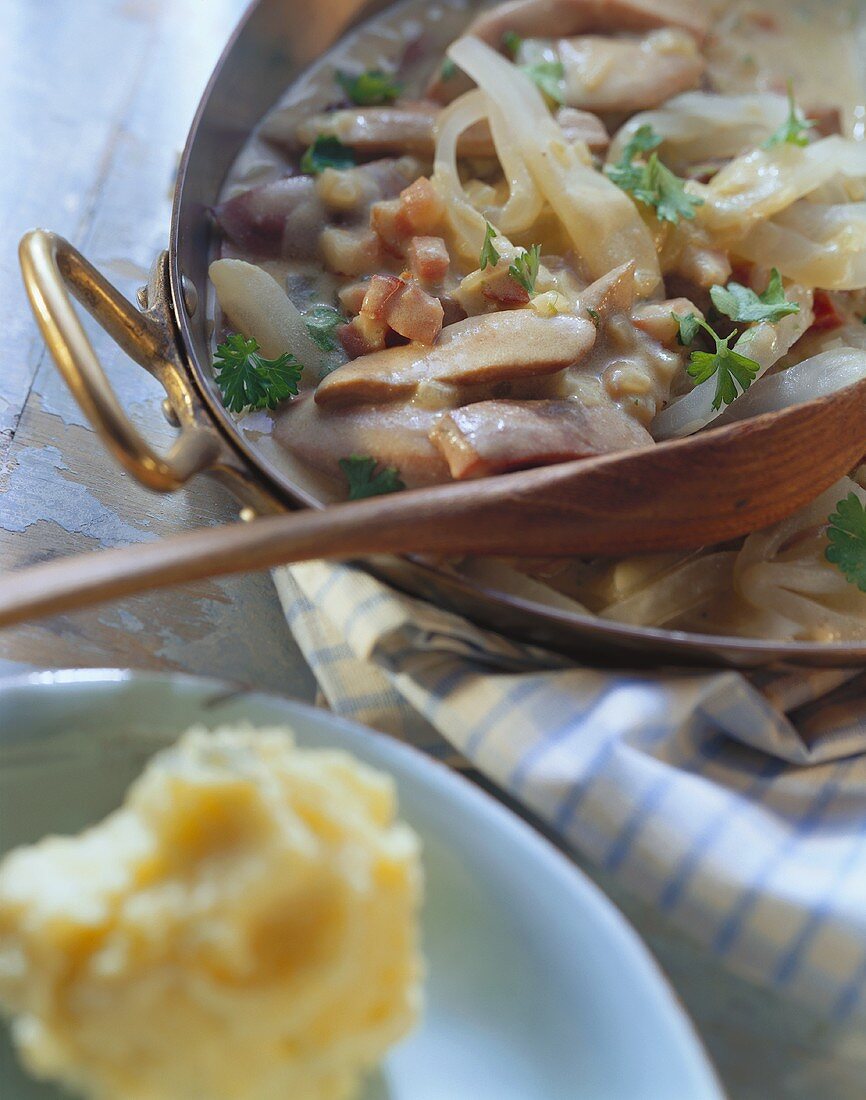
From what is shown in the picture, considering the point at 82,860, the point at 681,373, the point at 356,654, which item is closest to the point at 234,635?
the point at 356,654

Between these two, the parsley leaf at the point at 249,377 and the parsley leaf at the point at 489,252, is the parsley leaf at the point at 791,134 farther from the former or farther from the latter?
the parsley leaf at the point at 249,377

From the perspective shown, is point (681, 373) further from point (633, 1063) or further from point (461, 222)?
point (633, 1063)

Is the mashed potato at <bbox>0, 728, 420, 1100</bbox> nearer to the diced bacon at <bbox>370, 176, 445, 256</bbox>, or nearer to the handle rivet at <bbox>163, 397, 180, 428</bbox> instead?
the handle rivet at <bbox>163, 397, 180, 428</bbox>

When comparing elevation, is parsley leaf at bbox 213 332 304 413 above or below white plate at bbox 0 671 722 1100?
above

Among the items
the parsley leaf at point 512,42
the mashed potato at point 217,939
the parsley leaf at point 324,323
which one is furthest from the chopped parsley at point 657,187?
the mashed potato at point 217,939

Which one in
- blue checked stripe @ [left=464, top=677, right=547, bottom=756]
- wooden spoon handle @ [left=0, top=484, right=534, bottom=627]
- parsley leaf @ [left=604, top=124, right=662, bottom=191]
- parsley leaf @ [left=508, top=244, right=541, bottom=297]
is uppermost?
parsley leaf @ [left=604, top=124, right=662, bottom=191]

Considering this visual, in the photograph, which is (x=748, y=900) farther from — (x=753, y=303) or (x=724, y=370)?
(x=753, y=303)

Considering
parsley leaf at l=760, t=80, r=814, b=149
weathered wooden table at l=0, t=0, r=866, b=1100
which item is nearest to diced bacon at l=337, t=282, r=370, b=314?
weathered wooden table at l=0, t=0, r=866, b=1100
